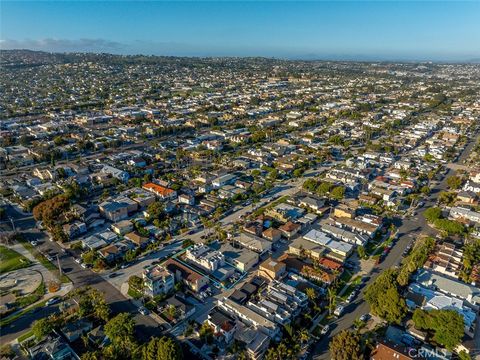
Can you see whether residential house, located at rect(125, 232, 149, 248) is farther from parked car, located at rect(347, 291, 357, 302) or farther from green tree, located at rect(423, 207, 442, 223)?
green tree, located at rect(423, 207, 442, 223)

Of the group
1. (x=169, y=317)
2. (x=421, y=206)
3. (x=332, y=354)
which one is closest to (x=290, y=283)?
(x=332, y=354)

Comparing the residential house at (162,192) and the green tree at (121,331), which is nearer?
the green tree at (121,331)

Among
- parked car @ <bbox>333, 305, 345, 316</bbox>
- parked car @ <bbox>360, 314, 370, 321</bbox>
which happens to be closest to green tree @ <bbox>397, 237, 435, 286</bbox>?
parked car @ <bbox>360, 314, 370, 321</bbox>

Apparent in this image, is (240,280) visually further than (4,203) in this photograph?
No

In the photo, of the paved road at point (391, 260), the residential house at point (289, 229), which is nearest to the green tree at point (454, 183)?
the paved road at point (391, 260)

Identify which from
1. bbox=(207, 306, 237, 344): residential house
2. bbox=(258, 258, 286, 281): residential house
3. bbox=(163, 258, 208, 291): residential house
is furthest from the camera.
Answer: bbox=(258, 258, 286, 281): residential house

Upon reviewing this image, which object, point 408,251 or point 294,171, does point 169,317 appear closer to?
point 408,251

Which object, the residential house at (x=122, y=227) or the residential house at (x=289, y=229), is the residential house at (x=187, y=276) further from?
the residential house at (x=289, y=229)
